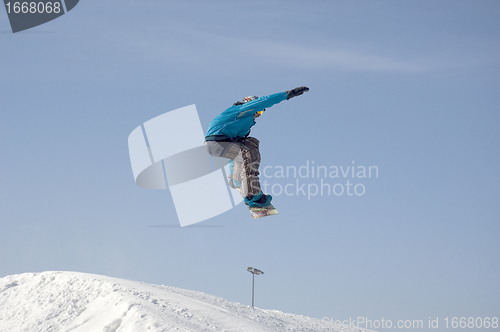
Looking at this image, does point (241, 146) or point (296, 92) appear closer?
point (296, 92)

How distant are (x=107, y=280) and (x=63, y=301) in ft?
4.97

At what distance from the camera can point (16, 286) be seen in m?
17.1

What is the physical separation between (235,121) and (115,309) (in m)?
6.46

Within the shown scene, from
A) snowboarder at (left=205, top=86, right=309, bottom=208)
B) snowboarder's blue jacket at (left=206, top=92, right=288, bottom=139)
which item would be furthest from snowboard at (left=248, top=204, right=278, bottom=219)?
snowboarder's blue jacket at (left=206, top=92, right=288, bottom=139)

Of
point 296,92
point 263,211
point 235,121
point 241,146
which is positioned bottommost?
point 263,211

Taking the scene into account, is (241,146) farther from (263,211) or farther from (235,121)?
(263,211)

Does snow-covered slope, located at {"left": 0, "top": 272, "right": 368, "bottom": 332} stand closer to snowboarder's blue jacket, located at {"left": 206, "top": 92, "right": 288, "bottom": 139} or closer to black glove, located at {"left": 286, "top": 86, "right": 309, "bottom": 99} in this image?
snowboarder's blue jacket, located at {"left": 206, "top": 92, "right": 288, "bottom": 139}

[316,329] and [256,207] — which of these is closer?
[256,207]

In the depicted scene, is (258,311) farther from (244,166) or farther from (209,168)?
(244,166)

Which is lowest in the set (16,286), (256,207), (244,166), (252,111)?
(16,286)

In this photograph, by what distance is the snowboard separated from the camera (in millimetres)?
10430

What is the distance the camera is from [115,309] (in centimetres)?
1334

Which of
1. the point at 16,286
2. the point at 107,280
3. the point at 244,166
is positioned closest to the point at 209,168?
the point at 244,166

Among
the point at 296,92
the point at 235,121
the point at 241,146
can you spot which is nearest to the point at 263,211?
the point at 241,146
